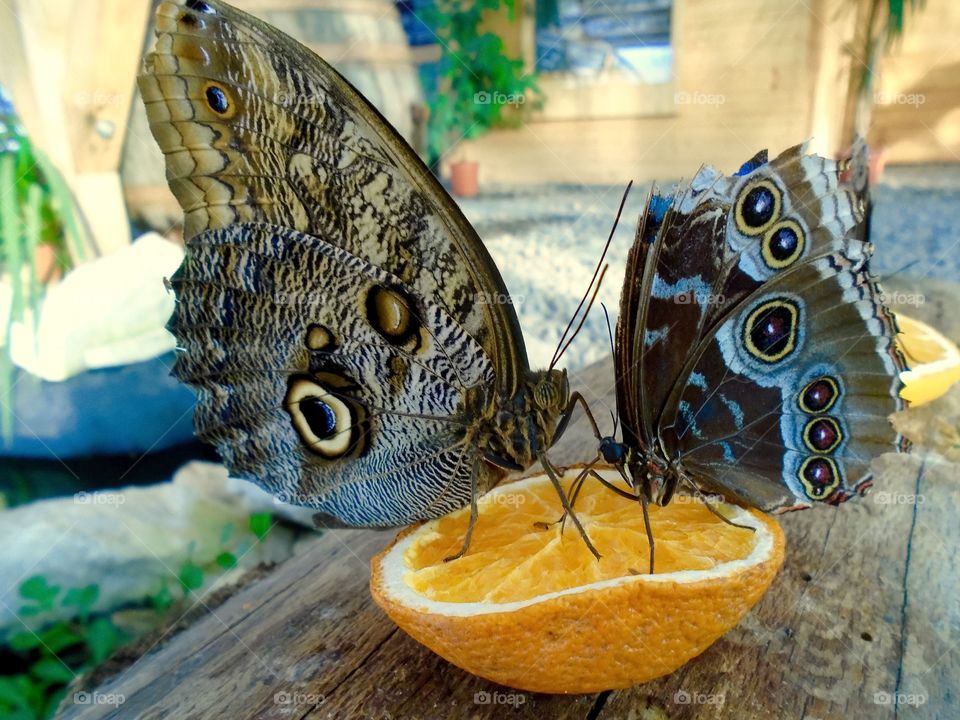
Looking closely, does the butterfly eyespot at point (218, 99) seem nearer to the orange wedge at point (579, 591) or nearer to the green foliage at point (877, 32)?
the orange wedge at point (579, 591)

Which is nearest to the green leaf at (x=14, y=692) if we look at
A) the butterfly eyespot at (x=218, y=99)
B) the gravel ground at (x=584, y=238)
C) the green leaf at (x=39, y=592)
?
the green leaf at (x=39, y=592)

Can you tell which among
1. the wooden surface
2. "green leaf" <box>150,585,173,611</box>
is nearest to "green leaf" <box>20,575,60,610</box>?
"green leaf" <box>150,585,173,611</box>

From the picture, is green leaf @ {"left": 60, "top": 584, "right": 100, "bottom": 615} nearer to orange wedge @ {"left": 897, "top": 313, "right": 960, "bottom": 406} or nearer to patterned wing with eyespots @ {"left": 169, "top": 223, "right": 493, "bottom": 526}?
patterned wing with eyespots @ {"left": 169, "top": 223, "right": 493, "bottom": 526}

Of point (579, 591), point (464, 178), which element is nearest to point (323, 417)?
point (579, 591)

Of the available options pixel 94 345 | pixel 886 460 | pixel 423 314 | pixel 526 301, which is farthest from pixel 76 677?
pixel 526 301

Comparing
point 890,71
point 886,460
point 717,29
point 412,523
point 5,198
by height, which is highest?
point 717,29

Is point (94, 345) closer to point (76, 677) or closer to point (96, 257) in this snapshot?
point (96, 257)

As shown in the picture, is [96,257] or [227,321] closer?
[227,321]

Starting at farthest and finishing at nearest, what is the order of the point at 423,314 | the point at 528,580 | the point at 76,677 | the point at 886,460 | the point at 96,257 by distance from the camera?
the point at 96,257 < the point at 76,677 < the point at 886,460 < the point at 423,314 < the point at 528,580
